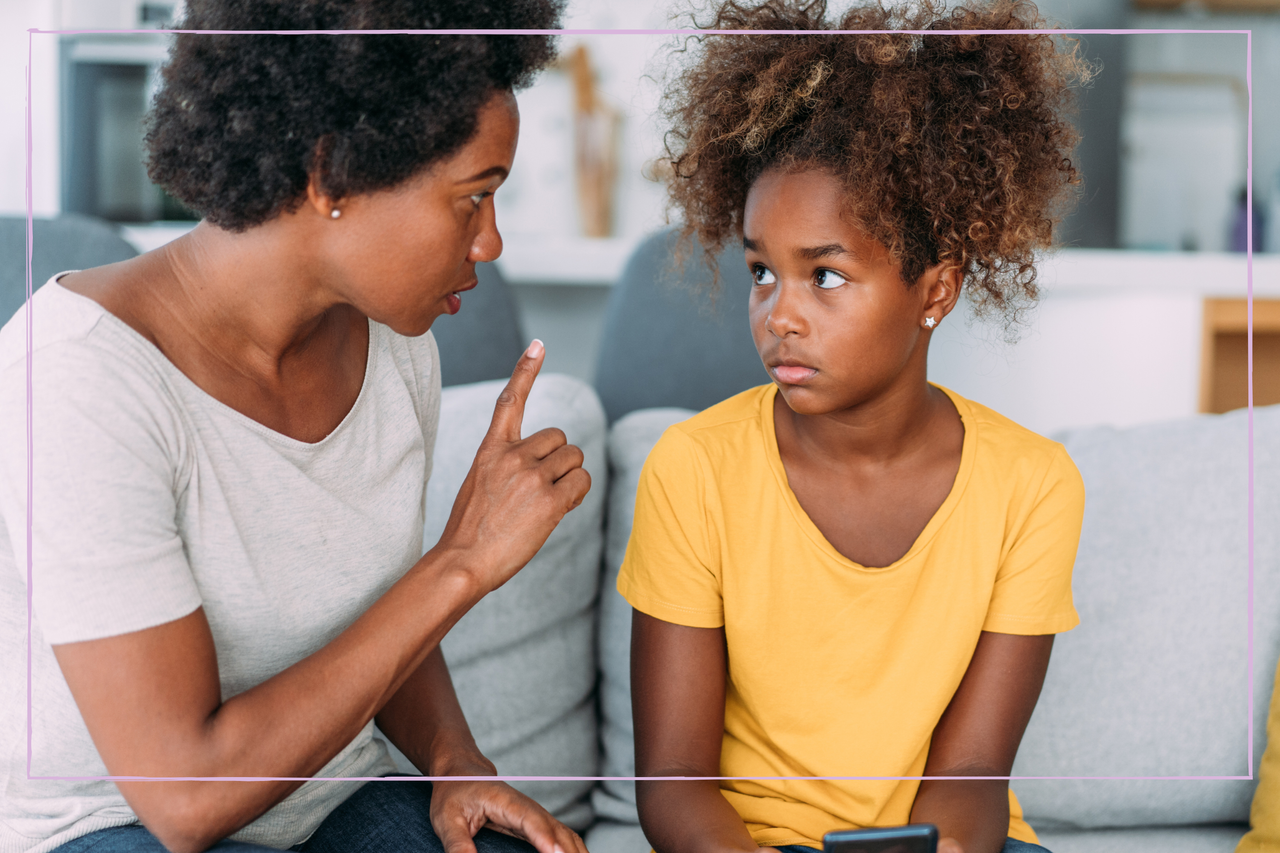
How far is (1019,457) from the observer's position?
35.7 inches

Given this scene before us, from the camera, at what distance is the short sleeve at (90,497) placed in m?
0.63

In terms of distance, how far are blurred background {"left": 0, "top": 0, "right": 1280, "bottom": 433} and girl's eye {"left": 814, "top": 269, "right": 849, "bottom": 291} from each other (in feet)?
0.72

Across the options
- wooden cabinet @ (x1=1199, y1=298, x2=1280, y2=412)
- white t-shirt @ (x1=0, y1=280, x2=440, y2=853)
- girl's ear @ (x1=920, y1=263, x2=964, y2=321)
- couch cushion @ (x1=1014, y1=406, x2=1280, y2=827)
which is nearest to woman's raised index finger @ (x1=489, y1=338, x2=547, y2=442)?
white t-shirt @ (x1=0, y1=280, x2=440, y2=853)

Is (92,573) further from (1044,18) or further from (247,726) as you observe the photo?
(1044,18)

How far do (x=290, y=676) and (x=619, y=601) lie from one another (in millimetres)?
531

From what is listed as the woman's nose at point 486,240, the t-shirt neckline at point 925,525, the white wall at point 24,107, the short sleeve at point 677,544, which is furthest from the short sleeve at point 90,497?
the white wall at point 24,107

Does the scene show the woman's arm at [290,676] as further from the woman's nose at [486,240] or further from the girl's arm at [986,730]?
the girl's arm at [986,730]

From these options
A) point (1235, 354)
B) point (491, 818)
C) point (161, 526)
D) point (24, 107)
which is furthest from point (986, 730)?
point (24, 107)

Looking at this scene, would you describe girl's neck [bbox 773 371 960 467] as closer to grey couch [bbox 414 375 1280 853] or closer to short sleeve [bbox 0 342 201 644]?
grey couch [bbox 414 375 1280 853]

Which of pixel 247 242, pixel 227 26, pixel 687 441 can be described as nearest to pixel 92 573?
pixel 247 242

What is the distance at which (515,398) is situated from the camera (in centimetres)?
80

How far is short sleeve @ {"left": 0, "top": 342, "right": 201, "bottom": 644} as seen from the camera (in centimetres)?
63

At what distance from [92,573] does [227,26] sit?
371 millimetres

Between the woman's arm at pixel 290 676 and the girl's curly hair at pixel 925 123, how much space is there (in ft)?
0.99
